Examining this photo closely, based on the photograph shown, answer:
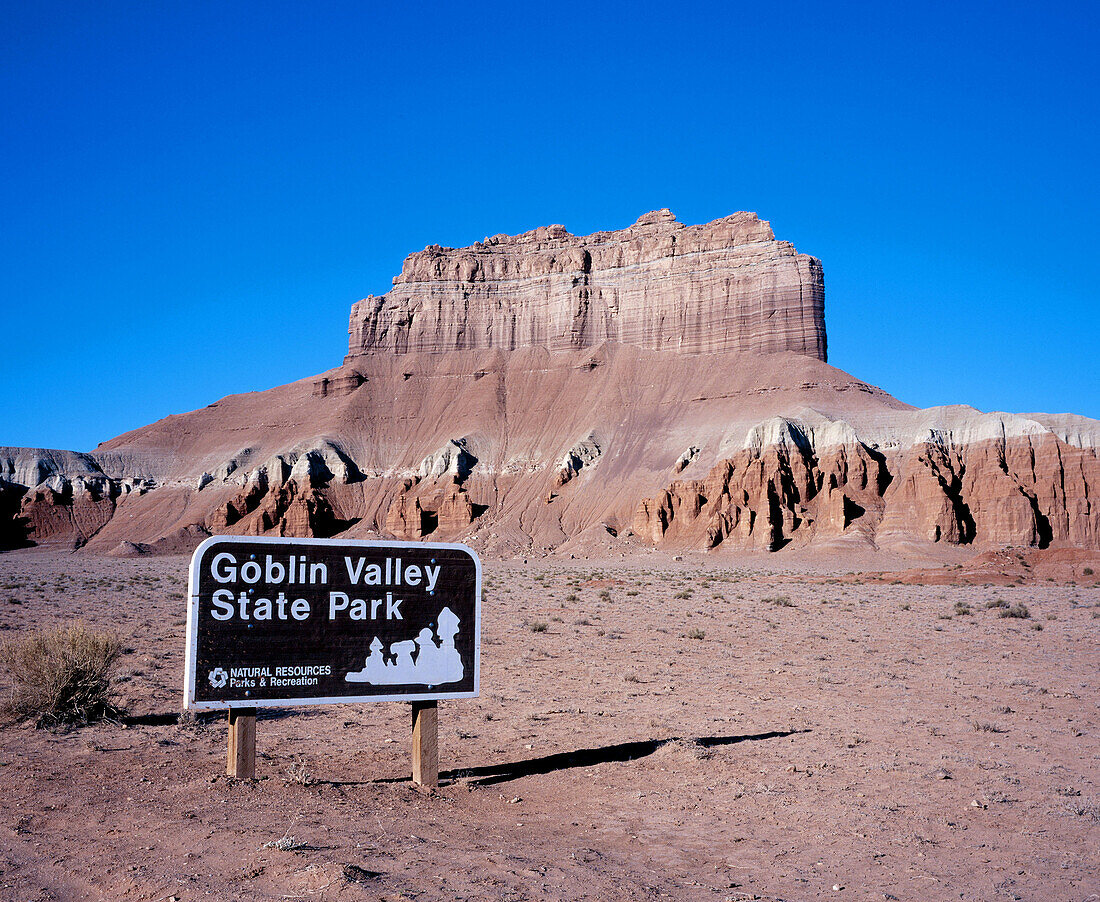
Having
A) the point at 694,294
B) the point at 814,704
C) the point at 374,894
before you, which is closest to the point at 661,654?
the point at 814,704

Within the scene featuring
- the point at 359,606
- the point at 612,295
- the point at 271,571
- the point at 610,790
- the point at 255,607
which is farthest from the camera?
the point at 612,295

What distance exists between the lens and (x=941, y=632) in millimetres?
21406

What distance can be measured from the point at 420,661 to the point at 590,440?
257ft

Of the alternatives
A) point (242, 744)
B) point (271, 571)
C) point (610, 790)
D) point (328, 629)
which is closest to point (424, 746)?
point (328, 629)

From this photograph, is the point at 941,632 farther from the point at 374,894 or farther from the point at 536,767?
the point at 374,894

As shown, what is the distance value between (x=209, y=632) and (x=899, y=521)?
62406mm

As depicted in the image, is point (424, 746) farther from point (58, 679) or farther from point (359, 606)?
point (58, 679)

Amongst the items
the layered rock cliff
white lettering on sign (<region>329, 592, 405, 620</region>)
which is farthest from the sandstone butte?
white lettering on sign (<region>329, 592, 405, 620</region>)

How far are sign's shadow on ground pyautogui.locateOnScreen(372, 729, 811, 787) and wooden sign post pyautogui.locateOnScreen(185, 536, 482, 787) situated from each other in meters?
0.63

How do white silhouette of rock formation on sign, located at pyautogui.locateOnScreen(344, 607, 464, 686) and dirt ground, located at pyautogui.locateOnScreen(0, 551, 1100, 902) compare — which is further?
white silhouette of rock formation on sign, located at pyautogui.locateOnScreen(344, 607, 464, 686)

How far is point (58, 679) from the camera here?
34.3 ft

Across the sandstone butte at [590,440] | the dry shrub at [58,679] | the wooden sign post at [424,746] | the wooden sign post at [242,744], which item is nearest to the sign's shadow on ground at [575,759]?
the wooden sign post at [424,746]

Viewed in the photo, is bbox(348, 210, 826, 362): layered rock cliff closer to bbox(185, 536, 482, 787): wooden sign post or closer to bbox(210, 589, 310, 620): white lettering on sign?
bbox(185, 536, 482, 787): wooden sign post

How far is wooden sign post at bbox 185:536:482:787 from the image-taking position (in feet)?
24.7
